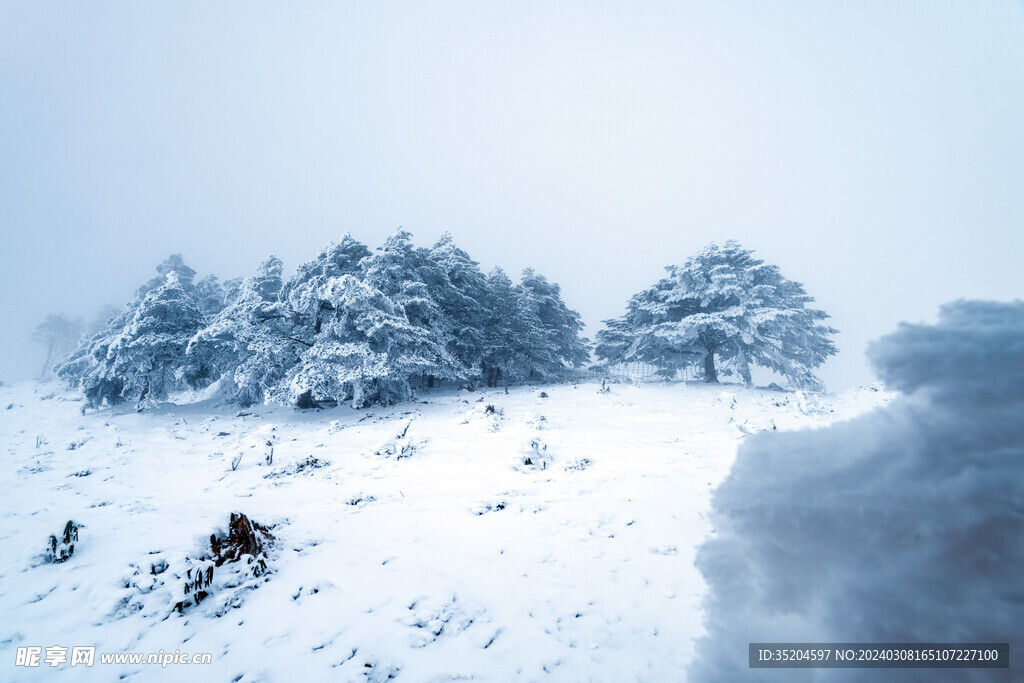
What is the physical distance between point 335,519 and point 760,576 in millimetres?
5126

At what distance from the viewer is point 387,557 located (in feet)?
13.8

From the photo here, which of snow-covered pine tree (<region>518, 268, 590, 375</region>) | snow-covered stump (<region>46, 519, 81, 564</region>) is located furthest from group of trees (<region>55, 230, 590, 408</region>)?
snow-covered stump (<region>46, 519, 81, 564</region>)

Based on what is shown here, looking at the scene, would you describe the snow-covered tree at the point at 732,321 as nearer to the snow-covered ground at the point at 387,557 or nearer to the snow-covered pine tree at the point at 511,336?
the snow-covered pine tree at the point at 511,336

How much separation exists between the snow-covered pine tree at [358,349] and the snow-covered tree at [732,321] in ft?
42.3

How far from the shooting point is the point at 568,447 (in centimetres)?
806

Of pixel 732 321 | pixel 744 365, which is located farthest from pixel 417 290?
pixel 744 365

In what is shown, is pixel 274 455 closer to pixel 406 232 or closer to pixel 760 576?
pixel 760 576

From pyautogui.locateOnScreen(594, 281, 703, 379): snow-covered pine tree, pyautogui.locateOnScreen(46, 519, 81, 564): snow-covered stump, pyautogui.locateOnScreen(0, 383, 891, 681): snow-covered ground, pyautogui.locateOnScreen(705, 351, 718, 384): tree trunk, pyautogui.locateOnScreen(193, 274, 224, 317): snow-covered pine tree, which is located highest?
pyautogui.locateOnScreen(193, 274, 224, 317): snow-covered pine tree

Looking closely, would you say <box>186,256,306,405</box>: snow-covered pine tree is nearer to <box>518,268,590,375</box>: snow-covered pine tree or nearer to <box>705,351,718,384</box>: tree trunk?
<box>518,268,590,375</box>: snow-covered pine tree

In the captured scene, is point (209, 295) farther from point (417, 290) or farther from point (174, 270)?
point (417, 290)

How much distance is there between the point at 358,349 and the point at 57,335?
193 ft

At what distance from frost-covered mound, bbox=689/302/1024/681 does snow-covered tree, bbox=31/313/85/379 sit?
66712 mm

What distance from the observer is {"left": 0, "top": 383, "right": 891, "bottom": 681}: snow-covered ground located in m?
2.97

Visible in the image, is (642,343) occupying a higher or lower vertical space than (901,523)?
higher
